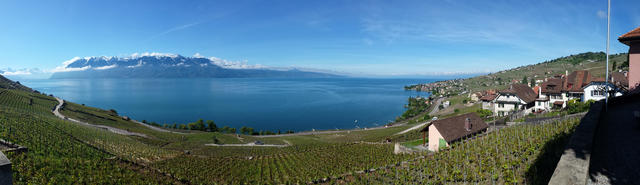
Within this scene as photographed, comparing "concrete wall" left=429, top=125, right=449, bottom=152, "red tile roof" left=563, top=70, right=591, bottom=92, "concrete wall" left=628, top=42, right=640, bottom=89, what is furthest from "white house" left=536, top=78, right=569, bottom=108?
"concrete wall" left=628, top=42, right=640, bottom=89

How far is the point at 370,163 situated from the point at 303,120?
75154 mm

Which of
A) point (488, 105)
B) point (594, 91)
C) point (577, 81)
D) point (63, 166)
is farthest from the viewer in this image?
point (488, 105)

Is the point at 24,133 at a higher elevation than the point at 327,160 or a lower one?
higher

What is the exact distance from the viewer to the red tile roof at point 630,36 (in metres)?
8.57

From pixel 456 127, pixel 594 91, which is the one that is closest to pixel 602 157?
pixel 456 127

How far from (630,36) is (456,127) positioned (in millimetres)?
17948

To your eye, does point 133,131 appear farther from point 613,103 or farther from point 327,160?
point 613,103

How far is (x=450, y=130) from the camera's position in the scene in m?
24.8

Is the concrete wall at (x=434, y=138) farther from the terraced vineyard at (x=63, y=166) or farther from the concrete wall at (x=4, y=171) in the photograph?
the concrete wall at (x=4, y=171)

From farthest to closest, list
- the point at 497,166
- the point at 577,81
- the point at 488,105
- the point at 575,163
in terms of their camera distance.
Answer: the point at 488,105, the point at 577,81, the point at 497,166, the point at 575,163

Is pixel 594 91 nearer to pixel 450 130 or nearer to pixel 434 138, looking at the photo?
pixel 450 130

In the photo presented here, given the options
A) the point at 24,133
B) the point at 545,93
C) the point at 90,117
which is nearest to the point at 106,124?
the point at 90,117

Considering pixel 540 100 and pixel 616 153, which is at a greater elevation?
pixel 616 153

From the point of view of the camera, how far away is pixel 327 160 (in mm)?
28375
